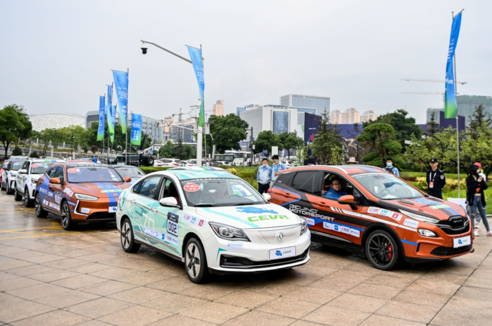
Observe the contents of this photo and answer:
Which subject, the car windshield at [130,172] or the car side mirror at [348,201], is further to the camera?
the car windshield at [130,172]

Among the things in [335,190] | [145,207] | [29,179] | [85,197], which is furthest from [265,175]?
[29,179]

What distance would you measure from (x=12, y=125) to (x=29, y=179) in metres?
50.1

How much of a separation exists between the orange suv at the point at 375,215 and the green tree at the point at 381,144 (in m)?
34.5

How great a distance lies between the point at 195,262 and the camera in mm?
6004

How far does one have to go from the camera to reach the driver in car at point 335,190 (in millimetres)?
8047

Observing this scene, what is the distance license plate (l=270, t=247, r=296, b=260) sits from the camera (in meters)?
5.69

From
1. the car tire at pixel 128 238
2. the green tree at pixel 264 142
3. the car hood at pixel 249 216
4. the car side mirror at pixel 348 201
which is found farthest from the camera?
the green tree at pixel 264 142

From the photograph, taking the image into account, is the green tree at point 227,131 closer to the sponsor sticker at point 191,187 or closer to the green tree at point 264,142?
the green tree at point 264,142

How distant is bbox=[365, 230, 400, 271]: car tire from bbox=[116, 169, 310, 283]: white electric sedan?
139 cm

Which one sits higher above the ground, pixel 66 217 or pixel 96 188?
pixel 96 188

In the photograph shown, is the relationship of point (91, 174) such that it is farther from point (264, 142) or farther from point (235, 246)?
point (264, 142)

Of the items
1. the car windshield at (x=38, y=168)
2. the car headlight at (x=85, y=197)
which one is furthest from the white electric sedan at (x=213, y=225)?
the car windshield at (x=38, y=168)

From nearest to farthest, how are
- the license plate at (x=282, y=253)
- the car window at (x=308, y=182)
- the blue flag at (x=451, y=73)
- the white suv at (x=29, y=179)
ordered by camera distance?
the license plate at (x=282, y=253) → the car window at (x=308, y=182) → the blue flag at (x=451, y=73) → the white suv at (x=29, y=179)

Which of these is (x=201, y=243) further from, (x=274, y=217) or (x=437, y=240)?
(x=437, y=240)
